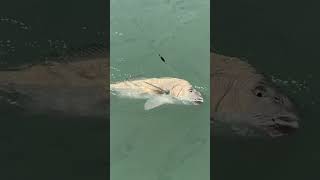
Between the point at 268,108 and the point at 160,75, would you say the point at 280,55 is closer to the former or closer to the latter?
the point at 268,108

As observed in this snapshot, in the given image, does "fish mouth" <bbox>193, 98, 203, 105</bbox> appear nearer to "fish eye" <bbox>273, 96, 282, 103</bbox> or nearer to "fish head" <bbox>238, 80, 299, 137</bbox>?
"fish head" <bbox>238, 80, 299, 137</bbox>

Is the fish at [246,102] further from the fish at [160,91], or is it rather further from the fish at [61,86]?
the fish at [61,86]

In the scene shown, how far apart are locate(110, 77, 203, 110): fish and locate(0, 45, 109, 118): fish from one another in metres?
0.11

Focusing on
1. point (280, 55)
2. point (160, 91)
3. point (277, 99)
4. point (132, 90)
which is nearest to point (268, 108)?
point (277, 99)

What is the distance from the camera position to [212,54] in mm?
2383

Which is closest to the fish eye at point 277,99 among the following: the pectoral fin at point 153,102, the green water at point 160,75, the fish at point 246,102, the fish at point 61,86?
the fish at point 246,102

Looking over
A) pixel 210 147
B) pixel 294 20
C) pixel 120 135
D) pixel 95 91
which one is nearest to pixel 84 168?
pixel 120 135

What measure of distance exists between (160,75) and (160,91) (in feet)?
0.28

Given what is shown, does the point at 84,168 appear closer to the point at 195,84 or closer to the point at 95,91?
the point at 95,91

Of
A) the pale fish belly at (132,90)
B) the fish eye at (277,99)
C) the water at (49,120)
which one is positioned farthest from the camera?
the fish eye at (277,99)

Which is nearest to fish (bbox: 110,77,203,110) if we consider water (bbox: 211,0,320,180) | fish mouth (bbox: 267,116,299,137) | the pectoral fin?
the pectoral fin

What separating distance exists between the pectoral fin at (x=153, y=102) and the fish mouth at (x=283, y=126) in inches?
19.4

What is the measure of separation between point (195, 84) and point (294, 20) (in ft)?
1.68

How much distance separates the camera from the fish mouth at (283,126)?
232cm
